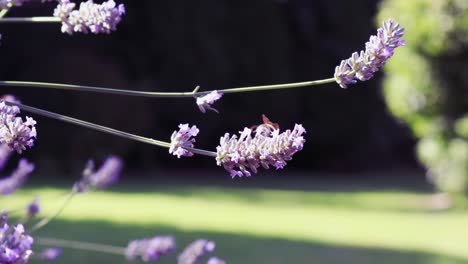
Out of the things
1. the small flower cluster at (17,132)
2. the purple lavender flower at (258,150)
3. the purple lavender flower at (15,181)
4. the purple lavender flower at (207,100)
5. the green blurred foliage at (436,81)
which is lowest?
the small flower cluster at (17,132)

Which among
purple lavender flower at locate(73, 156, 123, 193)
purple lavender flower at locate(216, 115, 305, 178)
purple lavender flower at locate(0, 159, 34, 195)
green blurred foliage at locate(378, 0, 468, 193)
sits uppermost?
green blurred foliage at locate(378, 0, 468, 193)

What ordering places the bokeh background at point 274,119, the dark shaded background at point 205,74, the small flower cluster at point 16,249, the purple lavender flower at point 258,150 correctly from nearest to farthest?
the small flower cluster at point 16,249
the purple lavender flower at point 258,150
the bokeh background at point 274,119
the dark shaded background at point 205,74

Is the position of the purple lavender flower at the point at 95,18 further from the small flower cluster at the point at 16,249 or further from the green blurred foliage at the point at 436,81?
the green blurred foliage at the point at 436,81

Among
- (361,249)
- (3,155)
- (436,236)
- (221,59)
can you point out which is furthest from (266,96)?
(3,155)

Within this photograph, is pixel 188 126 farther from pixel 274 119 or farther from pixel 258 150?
pixel 274 119

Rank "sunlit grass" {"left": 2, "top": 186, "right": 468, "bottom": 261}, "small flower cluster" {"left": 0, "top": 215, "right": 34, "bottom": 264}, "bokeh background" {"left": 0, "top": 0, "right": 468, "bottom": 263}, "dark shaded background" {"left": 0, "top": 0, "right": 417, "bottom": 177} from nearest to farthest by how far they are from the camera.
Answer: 1. "small flower cluster" {"left": 0, "top": 215, "right": 34, "bottom": 264}
2. "sunlit grass" {"left": 2, "top": 186, "right": 468, "bottom": 261}
3. "bokeh background" {"left": 0, "top": 0, "right": 468, "bottom": 263}
4. "dark shaded background" {"left": 0, "top": 0, "right": 417, "bottom": 177}

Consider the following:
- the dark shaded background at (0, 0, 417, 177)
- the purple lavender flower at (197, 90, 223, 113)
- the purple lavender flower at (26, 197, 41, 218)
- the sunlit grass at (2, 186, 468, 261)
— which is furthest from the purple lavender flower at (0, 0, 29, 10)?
the dark shaded background at (0, 0, 417, 177)

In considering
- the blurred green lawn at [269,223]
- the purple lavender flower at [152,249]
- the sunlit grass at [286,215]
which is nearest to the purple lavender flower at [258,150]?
the purple lavender flower at [152,249]

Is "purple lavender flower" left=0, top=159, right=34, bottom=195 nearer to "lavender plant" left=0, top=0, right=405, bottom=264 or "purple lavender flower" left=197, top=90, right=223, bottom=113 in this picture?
"lavender plant" left=0, top=0, right=405, bottom=264
